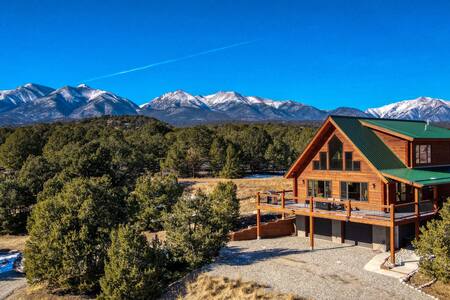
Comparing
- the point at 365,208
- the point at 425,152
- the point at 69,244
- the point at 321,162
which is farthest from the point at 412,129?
the point at 69,244

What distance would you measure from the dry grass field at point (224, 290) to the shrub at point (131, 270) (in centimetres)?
179

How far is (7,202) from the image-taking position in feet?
144

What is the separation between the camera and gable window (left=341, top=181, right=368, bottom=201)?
25.8 meters

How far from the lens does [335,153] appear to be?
27375mm

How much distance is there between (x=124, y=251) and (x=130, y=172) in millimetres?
39232

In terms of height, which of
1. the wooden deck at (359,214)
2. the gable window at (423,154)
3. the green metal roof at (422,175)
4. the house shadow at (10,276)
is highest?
the gable window at (423,154)

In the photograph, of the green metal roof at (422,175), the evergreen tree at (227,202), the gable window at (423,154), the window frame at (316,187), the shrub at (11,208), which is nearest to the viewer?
the green metal roof at (422,175)

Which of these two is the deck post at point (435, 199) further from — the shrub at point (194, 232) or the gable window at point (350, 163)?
the shrub at point (194, 232)

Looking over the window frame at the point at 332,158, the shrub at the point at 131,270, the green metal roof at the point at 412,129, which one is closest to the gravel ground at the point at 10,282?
the shrub at the point at 131,270

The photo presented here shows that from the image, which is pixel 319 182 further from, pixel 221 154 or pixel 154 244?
pixel 221 154

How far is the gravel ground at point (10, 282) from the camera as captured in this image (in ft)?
86.2

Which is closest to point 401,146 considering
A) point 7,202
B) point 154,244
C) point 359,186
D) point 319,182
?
point 359,186

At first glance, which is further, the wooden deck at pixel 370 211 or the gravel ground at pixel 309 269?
the wooden deck at pixel 370 211

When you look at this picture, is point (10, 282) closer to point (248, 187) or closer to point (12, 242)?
point (12, 242)
